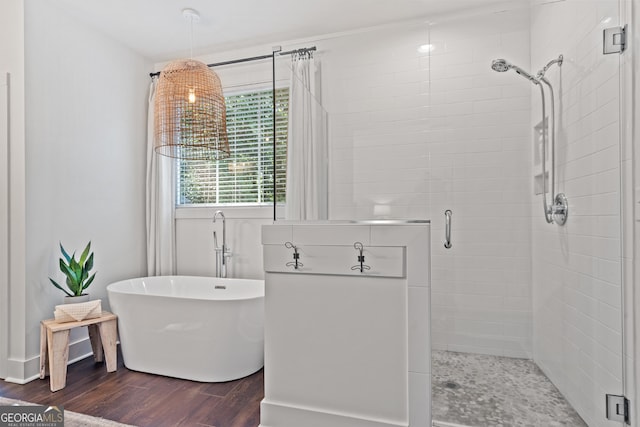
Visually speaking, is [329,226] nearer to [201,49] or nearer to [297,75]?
[297,75]

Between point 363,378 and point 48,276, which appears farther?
point 48,276

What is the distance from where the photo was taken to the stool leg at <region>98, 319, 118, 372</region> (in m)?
2.54

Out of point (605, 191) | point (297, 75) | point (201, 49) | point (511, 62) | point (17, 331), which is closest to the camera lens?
point (605, 191)

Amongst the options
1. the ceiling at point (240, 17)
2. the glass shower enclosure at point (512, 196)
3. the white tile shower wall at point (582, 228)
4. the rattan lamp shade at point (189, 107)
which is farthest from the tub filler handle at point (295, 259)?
the ceiling at point (240, 17)

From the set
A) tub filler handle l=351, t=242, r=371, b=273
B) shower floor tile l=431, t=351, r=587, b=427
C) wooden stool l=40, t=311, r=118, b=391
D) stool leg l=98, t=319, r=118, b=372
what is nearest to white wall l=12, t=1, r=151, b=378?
wooden stool l=40, t=311, r=118, b=391

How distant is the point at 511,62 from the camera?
67.6 inches

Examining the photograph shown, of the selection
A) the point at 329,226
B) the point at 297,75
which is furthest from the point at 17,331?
the point at 297,75

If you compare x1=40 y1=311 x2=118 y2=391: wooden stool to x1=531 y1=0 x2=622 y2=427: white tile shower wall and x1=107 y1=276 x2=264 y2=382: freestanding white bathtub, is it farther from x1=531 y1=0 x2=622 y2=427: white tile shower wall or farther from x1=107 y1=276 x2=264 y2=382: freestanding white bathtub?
x1=531 y1=0 x2=622 y2=427: white tile shower wall

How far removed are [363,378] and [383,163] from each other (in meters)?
1.05

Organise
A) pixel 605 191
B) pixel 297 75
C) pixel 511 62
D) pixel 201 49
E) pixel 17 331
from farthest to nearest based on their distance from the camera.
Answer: pixel 201 49, pixel 17 331, pixel 297 75, pixel 511 62, pixel 605 191

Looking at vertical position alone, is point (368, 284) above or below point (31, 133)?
below

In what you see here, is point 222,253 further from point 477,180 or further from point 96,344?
point 477,180
